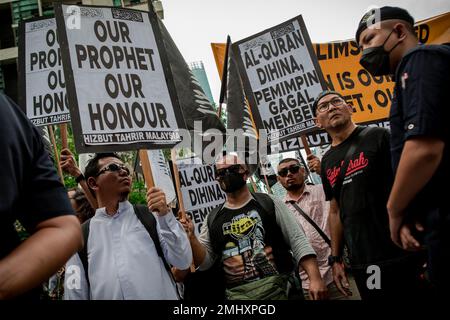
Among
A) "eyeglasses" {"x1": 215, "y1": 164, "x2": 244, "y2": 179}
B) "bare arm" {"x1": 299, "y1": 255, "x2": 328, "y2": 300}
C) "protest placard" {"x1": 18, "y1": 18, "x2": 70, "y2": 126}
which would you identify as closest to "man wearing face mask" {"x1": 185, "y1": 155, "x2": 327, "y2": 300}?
"bare arm" {"x1": 299, "y1": 255, "x2": 328, "y2": 300}

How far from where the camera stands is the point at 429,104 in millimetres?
1565

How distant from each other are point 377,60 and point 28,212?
1.90 m

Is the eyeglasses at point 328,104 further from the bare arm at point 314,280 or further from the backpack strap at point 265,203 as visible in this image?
the bare arm at point 314,280

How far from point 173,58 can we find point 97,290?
8.03 feet

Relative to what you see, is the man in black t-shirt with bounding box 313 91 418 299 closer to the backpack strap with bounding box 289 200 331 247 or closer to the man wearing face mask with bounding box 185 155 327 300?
the man wearing face mask with bounding box 185 155 327 300

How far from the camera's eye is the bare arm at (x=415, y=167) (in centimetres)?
157

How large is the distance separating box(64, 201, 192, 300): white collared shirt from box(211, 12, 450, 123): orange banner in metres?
4.19

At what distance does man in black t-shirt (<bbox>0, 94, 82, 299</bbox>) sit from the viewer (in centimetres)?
85

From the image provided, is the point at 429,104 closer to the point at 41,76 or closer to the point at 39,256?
the point at 39,256

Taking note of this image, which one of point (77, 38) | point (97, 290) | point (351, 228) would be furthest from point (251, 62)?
point (97, 290)

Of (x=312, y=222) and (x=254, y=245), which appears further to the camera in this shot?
(x=312, y=222)

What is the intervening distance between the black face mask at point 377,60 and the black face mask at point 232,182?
60.7 inches

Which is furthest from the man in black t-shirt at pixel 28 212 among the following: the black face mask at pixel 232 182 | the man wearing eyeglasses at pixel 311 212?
the man wearing eyeglasses at pixel 311 212

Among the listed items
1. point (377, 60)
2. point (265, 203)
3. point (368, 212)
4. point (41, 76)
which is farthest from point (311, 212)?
point (41, 76)
